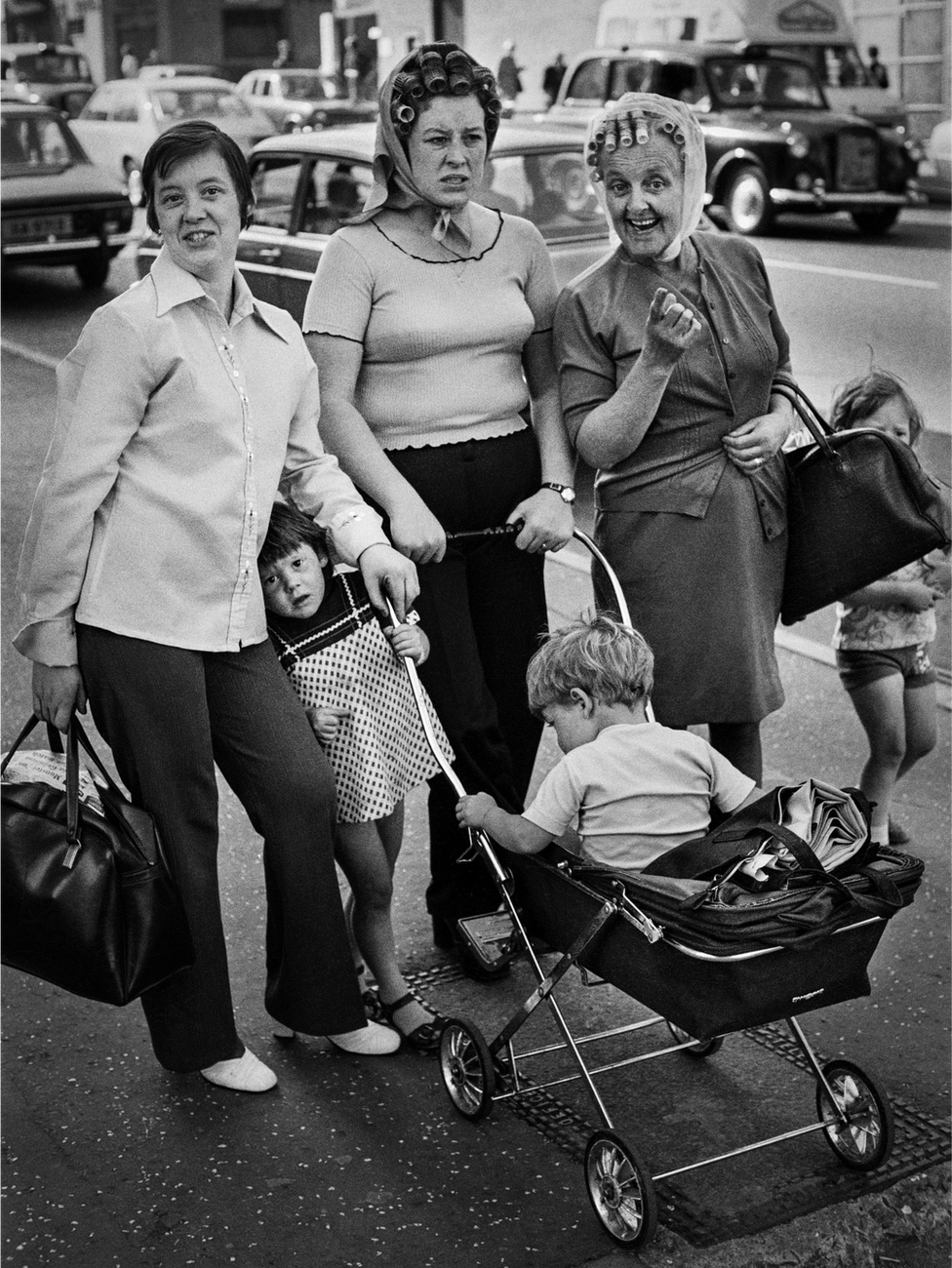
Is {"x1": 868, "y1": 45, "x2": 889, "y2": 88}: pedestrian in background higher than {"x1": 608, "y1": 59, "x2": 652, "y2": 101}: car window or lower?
higher

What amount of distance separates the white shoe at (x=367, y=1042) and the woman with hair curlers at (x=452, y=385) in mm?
611

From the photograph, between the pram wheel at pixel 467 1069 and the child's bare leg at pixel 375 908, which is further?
the child's bare leg at pixel 375 908

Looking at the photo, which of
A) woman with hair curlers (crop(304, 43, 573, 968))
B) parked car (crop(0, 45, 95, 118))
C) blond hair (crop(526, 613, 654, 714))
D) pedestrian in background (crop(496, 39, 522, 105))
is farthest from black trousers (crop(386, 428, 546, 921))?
parked car (crop(0, 45, 95, 118))

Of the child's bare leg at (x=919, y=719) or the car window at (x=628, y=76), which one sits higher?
the car window at (x=628, y=76)

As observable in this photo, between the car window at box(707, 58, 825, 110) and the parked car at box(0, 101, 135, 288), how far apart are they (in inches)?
294

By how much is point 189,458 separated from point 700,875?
4.28ft

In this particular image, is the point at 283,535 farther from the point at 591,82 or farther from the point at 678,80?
the point at 591,82

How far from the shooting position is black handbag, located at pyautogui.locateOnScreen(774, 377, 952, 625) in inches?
158

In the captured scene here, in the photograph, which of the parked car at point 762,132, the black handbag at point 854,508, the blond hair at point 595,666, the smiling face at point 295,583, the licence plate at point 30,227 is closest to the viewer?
the blond hair at point 595,666

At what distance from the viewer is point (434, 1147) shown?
3570mm

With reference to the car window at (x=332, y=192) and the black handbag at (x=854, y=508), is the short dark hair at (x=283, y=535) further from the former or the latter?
the car window at (x=332, y=192)

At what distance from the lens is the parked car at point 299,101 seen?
94.5 ft

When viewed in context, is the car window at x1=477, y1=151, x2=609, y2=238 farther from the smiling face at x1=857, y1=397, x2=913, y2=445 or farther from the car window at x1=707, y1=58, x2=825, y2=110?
the car window at x1=707, y1=58, x2=825, y2=110

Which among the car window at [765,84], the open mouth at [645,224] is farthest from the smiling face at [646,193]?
the car window at [765,84]
